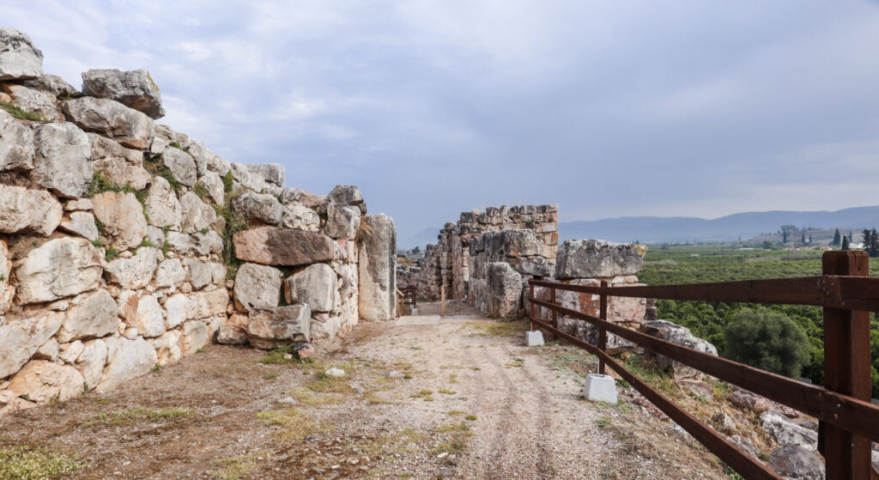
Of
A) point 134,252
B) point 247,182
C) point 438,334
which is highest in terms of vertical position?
point 247,182

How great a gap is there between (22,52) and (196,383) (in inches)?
151

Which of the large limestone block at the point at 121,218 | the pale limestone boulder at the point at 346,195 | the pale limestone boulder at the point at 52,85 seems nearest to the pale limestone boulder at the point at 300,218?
the pale limestone boulder at the point at 346,195

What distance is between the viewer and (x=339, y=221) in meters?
8.40

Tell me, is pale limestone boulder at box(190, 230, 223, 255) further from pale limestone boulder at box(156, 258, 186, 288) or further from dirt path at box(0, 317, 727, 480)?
dirt path at box(0, 317, 727, 480)

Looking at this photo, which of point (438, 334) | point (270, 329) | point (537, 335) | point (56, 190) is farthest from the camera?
point (438, 334)

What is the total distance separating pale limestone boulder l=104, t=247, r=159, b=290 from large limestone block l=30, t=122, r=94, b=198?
87 centimetres

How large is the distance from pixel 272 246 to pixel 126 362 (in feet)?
8.80

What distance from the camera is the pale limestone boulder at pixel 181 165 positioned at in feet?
19.6

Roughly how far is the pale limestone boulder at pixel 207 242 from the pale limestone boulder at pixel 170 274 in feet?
1.50

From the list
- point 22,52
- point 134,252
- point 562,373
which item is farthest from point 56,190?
point 562,373

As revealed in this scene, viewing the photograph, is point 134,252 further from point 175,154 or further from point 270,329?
point 270,329

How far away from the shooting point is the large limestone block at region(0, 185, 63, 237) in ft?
12.4

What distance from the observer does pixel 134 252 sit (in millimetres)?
5227

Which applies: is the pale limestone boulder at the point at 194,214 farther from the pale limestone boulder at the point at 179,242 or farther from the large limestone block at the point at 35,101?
the large limestone block at the point at 35,101
